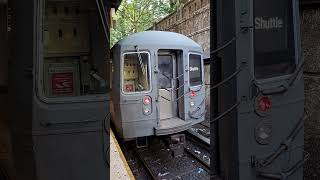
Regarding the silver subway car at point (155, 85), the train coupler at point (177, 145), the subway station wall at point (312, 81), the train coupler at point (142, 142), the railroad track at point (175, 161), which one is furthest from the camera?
the train coupler at point (142, 142)

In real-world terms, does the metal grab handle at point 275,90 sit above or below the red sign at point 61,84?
below

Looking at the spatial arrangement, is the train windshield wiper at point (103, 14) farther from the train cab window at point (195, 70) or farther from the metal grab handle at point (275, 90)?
the train cab window at point (195, 70)

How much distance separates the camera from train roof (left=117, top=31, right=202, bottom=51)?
32.9 feet

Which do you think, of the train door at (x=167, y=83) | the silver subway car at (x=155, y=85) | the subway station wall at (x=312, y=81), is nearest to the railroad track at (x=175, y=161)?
the silver subway car at (x=155, y=85)

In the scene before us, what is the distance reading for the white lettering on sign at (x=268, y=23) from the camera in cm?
275

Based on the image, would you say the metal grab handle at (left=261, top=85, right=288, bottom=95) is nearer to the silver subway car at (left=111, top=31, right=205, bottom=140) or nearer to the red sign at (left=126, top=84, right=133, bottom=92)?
the silver subway car at (left=111, top=31, right=205, bottom=140)

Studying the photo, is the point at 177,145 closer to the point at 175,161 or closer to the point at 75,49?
the point at 175,161

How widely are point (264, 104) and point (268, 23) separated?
57cm

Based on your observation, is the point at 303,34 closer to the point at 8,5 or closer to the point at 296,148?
the point at 296,148

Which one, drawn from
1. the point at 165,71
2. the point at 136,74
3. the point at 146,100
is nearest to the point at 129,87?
the point at 136,74

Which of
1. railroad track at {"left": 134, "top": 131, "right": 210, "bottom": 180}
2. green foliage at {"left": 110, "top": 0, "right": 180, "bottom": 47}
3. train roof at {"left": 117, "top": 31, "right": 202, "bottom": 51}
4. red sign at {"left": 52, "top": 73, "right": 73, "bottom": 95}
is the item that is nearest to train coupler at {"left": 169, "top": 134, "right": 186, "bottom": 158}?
railroad track at {"left": 134, "top": 131, "right": 210, "bottom": 180}

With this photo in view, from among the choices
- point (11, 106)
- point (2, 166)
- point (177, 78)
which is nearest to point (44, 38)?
point (11, 106)

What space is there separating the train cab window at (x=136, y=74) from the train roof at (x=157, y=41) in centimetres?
29

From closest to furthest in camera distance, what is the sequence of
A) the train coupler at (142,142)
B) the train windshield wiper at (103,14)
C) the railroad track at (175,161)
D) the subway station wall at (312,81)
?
the train windshield wiper at (103,14) < the subway station wall at (312,81) < the railroad track at (175,161) < the train coupler at (142,142)
